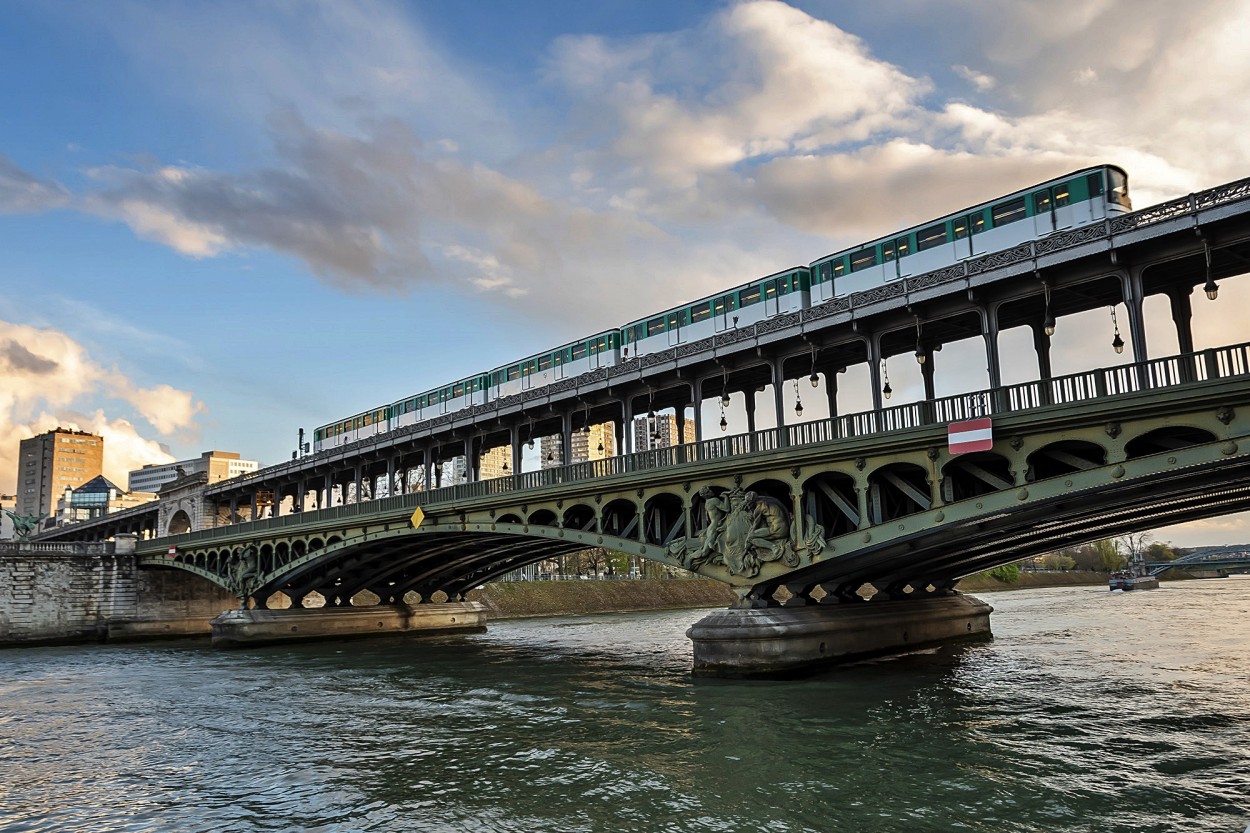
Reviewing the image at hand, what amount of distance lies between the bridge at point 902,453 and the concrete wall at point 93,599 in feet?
106

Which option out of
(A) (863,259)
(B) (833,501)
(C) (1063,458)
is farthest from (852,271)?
(C) (1063,458)

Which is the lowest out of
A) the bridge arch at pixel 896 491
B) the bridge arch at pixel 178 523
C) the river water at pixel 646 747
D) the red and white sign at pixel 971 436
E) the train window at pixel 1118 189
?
the river water at pixel 646 747

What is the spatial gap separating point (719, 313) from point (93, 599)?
58088 millimetres

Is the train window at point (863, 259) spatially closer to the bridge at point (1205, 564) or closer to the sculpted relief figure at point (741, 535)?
the sculpted relief figure at point (741, 535)

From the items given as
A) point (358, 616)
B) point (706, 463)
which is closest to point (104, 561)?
point (358, 616)

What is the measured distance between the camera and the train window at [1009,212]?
3009 cm

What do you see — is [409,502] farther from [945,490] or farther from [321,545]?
[945,490]

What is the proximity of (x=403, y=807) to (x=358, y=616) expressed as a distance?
50.0 m

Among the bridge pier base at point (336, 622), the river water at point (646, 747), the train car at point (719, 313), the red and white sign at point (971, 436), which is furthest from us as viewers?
the bridge pier base at point (336, 622)

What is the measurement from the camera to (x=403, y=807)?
651 inches

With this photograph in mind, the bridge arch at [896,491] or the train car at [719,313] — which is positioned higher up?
the train car at [719,313]

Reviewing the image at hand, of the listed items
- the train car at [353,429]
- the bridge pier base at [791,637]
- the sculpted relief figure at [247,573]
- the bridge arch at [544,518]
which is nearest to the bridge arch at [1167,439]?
the bridge pier base at [791,637]

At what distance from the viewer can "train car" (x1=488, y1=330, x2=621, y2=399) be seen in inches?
1884

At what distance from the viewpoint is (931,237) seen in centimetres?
3294
